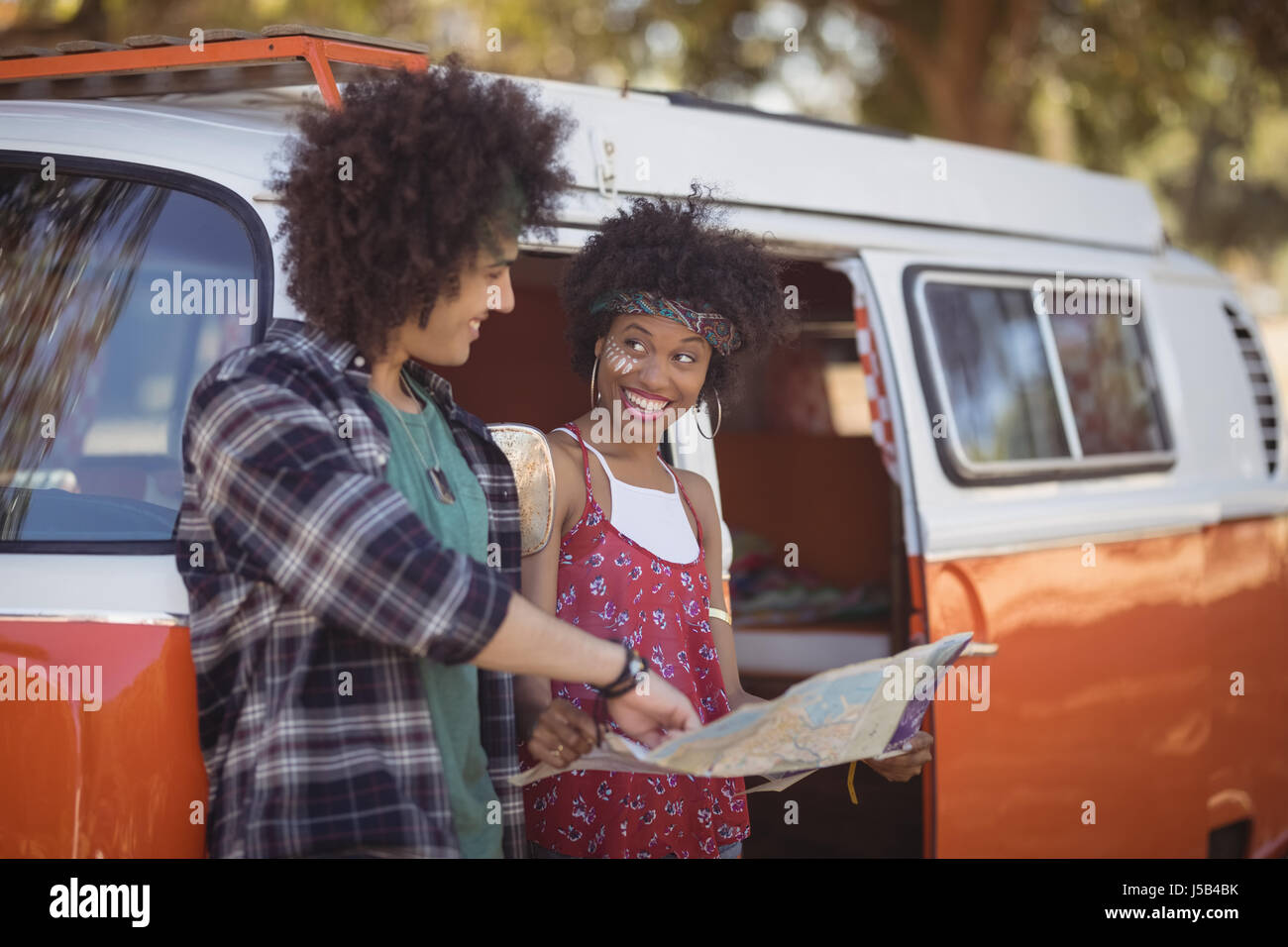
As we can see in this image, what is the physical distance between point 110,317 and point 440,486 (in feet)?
2.69

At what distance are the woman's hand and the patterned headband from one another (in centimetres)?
91

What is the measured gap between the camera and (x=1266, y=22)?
8.46m

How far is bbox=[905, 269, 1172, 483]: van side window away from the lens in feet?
12.5

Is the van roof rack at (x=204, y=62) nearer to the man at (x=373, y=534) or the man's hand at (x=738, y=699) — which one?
the man at (x=373, y=534)

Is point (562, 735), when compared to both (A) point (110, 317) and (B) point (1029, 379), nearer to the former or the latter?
(A) point (110, 317)

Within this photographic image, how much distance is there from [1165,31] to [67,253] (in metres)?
8.87

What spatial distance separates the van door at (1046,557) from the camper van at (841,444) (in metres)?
0.01

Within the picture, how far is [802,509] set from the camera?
5.70m

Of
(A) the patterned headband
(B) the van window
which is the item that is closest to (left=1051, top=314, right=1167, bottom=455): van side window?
(A) the patterned headband

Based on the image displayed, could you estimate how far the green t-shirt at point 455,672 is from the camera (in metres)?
2.08

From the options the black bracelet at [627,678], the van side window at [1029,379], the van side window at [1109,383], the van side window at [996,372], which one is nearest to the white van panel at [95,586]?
the black bracelet at [627,678]

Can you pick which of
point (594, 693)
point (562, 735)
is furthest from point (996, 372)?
point (562, 735)
